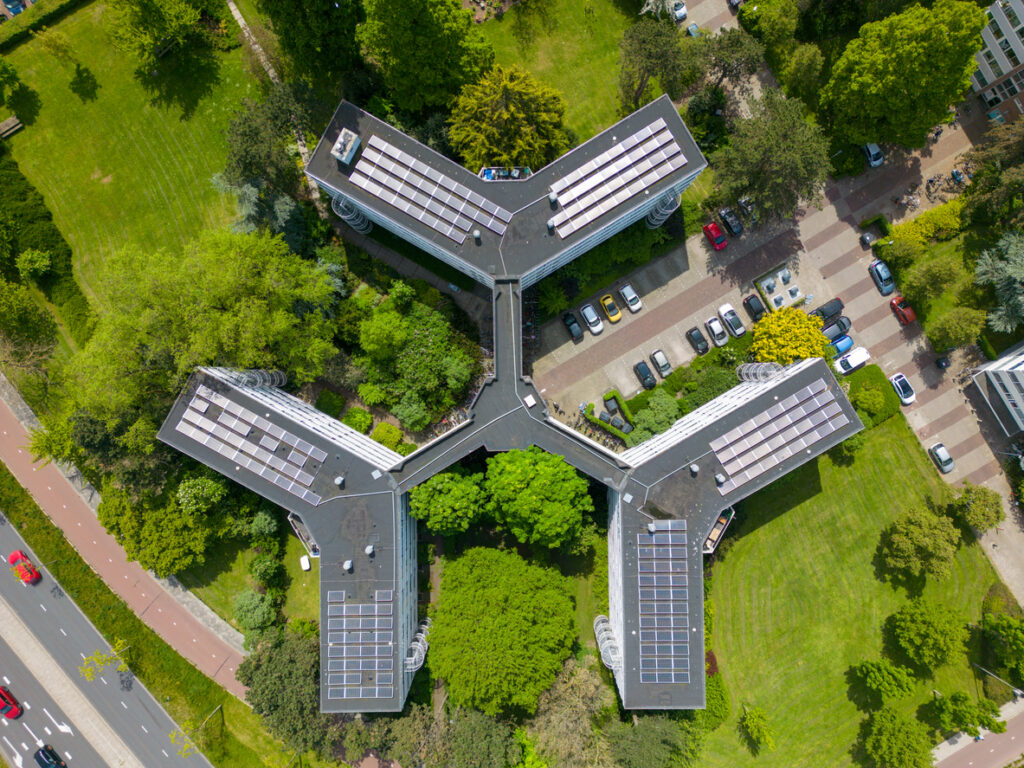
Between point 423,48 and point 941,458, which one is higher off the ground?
point 423,48

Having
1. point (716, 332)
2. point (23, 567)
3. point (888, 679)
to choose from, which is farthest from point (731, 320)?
point (23, 567)

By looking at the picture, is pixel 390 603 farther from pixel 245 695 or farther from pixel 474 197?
pixel 474 197

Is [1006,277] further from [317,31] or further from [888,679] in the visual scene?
[317,31]

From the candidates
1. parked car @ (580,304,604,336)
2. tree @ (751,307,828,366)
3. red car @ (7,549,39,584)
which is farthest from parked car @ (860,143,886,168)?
red car @ (7,549,39,584)

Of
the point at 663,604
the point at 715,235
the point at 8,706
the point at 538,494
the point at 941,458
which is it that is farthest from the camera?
the point at 715,235

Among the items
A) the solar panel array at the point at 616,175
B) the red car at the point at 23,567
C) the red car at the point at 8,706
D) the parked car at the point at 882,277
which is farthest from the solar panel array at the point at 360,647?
the parked car at the point at 882,277
